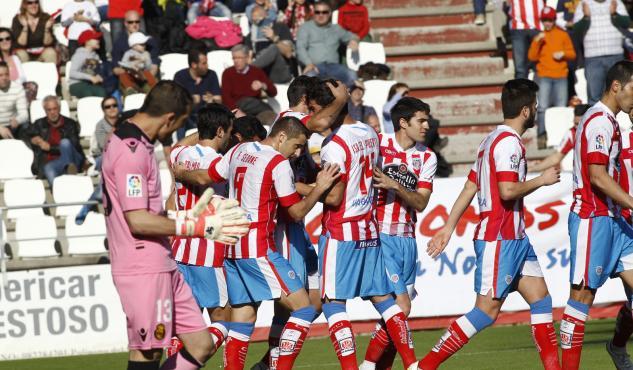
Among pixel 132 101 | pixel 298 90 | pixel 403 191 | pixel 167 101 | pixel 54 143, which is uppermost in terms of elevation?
pixel 167 101

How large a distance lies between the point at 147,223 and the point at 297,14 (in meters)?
13.6

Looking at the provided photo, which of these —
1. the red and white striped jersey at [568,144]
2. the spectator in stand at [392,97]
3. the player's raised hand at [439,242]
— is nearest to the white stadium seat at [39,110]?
the spectator in stand at [392,97]

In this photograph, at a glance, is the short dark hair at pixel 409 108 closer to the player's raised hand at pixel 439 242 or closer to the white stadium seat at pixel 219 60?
the player's raised hand at pixel 439 242

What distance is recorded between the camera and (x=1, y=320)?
50.9 feet

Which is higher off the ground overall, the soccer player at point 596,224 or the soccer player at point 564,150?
the soccer player at point 596,224

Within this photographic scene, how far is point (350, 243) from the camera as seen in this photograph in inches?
400

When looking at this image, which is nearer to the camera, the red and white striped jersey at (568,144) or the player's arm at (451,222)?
the player's arm at (451,222)

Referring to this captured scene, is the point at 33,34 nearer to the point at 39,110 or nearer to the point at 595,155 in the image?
the point at 39,110

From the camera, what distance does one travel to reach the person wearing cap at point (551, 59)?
2000 cm

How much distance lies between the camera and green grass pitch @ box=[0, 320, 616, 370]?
40.3 ft

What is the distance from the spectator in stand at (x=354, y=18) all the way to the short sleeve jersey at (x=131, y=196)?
13.4 meters

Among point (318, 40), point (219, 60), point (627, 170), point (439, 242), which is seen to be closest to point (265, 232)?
point (439, 242)

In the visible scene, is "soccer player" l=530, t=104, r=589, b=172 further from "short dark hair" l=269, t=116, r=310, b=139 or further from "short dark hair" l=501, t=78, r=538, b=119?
"short dark hair" l=269, t=116, r=310, b=139

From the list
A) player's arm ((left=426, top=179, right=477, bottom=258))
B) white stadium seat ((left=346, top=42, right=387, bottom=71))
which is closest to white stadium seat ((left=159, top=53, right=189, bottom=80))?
white stadium seat ((left=346, top=42, right=387, bottom=71))
